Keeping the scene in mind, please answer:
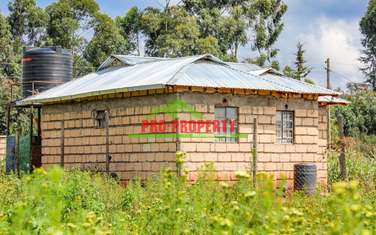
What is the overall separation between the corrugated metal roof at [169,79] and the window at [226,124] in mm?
734

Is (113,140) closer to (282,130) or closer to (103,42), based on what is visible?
(282,130)

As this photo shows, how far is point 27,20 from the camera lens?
4800 centimetres

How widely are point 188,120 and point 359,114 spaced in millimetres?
28846

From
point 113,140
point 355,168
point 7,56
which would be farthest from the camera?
point 7,56

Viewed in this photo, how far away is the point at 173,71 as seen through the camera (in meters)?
18.6

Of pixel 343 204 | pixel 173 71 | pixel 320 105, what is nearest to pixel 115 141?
pixel 173 71

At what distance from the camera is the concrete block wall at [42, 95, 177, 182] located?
60.7 ft

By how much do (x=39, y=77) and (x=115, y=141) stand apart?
7.35 metres

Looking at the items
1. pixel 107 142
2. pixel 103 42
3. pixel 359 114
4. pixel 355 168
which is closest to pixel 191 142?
pixel 107 142

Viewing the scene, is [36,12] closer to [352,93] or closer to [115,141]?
[352,93]

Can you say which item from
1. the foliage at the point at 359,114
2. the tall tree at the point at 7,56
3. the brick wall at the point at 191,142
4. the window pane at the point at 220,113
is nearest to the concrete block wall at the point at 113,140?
the brick wall at the point at 191,142

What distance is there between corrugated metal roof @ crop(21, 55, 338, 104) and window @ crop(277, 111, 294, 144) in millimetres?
763

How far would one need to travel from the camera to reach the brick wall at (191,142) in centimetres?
1812

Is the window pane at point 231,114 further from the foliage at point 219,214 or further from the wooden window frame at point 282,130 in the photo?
the foliage at point 219,214
